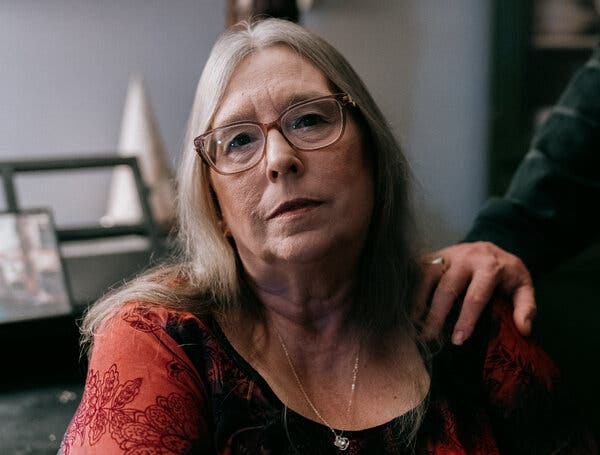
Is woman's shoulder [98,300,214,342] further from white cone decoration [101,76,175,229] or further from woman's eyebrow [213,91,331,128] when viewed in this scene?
white cone decoration [101,76,175,229]

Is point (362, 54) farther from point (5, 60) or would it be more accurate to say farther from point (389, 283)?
point (389, 283)

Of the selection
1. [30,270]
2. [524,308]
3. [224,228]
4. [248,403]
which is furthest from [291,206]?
[30,270]

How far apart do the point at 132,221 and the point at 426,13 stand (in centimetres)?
170

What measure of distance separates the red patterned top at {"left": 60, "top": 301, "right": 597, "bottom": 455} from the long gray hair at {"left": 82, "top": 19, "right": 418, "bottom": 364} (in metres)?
0.07

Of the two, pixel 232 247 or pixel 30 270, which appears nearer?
pixel 232 247

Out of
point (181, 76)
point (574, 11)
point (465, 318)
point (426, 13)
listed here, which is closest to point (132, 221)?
point (181, 76)

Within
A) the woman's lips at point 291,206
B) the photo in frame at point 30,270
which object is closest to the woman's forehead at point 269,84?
the woman's lips at point 291,206

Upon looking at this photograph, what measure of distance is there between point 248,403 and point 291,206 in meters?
0.30

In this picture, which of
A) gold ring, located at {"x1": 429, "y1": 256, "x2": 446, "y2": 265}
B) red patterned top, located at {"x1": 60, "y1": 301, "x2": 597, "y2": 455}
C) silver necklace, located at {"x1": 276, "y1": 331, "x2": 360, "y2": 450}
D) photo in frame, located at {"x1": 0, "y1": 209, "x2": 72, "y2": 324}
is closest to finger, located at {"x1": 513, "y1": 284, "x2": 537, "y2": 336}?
red patterned top, located at {"x1": 60, "y1": 301, "x2": 597, "y2": 455}

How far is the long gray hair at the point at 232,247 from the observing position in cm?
112

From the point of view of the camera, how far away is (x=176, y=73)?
267 cm

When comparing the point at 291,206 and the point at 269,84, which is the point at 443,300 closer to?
the point at 291,206

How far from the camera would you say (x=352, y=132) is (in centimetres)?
111

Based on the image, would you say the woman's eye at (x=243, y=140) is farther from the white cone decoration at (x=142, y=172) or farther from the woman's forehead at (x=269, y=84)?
the white cone decoration at (x=142, y=172)
